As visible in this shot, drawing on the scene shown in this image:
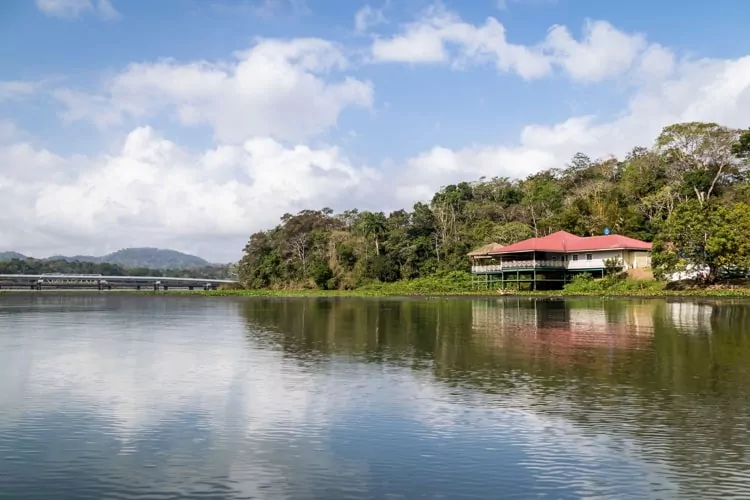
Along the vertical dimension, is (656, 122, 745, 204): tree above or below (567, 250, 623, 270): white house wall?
above

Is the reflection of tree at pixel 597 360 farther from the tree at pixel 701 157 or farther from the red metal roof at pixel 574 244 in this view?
the tree at pixel 701 157

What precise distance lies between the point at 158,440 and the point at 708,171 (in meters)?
69.3

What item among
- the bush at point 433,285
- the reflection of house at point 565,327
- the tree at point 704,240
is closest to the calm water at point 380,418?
the reflection of house at point 565,327

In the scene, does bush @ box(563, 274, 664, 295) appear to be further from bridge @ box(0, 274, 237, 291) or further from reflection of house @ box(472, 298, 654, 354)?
bridge @ box(0, 274, 237, 291)

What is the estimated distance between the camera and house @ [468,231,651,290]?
209ft

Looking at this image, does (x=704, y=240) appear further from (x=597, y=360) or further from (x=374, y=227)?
(x=374, y=227)

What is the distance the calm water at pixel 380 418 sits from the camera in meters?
9.27

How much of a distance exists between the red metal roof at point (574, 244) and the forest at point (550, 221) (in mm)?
3630

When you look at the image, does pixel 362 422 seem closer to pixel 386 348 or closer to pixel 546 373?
pixel 546 373

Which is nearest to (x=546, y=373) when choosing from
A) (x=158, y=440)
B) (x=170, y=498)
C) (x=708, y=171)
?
(x=158, y=440)

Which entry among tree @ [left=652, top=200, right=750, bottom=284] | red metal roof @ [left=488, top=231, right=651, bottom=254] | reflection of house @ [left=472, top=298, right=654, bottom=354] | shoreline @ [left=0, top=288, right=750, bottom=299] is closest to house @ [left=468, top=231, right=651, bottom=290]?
red metal roof @ [left=488, top=231, right=651, bottom=254]

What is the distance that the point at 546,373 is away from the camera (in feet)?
57.8

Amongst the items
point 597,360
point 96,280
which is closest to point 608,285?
point 597,360

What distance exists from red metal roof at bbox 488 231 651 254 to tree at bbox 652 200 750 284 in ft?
25.3
